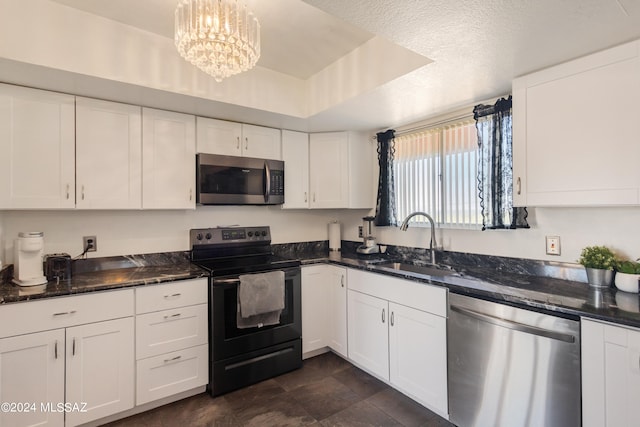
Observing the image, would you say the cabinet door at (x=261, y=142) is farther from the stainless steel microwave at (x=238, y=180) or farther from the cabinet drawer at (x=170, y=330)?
the cabinet drawer at (x=170, y=330)

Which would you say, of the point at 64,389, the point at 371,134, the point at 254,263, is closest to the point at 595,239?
the point at 371,134

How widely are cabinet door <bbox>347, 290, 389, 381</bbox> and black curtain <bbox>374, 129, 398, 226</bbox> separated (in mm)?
847

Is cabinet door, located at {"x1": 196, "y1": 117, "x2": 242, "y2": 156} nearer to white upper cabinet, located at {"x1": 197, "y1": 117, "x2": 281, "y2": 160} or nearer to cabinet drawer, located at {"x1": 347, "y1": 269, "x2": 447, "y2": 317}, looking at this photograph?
white upper cabinet, located at {"x1": 197, "y1": 117, "x2": 281, "y2": 160}

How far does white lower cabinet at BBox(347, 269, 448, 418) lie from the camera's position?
77.8 inches

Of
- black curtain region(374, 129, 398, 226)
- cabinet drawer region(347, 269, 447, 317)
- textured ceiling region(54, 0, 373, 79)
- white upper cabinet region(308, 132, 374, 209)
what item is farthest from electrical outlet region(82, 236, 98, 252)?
black curtain region(374, 129, 398, 226)

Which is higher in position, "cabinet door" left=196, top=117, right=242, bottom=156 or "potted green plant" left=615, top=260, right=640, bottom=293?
"cabinet door" left=196, top=117, right=242, bottom=156

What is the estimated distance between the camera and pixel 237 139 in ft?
9.17

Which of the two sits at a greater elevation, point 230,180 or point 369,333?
point 230,180

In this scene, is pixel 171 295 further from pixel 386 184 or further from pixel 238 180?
pixel 386 184

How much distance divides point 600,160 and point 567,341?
0.92 m

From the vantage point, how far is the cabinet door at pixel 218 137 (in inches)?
103

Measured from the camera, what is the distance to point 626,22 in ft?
4.39

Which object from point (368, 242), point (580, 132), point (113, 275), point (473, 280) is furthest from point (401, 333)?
point (113, 275)

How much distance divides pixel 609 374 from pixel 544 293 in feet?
1.38
